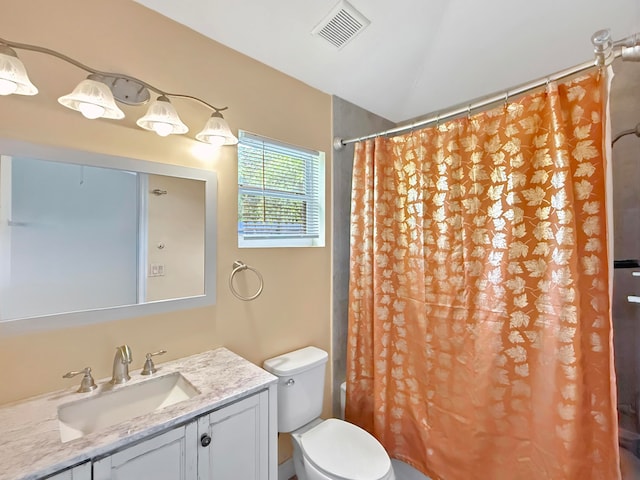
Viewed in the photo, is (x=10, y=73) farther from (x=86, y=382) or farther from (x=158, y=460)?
(x=158, y=460)

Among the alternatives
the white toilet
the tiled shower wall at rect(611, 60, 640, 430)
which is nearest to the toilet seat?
the white toilet

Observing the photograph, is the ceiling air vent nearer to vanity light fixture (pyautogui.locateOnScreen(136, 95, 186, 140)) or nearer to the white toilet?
vanity light fixture (pyautogui.locateOnScreen(136, 95, 186, 140))

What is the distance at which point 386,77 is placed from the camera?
202 cm

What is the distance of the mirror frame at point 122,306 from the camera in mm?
1056

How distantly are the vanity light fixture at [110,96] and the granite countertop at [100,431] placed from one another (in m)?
1.04

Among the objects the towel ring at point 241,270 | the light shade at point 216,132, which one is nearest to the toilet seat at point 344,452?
the towel ring at point 241,270

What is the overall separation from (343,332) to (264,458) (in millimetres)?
1028

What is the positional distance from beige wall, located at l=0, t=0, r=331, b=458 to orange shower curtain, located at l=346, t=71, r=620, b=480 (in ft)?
1.36

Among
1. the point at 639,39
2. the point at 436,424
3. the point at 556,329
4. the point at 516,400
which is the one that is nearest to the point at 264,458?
the point at 436,424

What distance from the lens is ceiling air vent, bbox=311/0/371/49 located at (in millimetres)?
1540

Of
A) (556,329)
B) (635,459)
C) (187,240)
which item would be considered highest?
(187,240)

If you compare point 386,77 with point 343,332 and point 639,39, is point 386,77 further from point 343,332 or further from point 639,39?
point 343,332

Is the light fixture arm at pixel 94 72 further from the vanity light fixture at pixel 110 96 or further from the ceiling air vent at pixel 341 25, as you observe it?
the ceiling air vent at pixel 341 25

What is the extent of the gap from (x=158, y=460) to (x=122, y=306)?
0.61 meters
